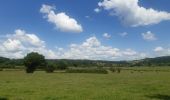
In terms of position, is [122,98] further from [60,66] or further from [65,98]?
[60,66]

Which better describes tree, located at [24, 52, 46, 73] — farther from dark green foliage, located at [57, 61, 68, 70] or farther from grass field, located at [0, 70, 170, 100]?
grass field, located at [0, 70, 170, 100]

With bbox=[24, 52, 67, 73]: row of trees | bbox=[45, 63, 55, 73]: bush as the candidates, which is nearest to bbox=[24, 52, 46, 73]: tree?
bbox=[24, 52, 67, 73]: row of trees

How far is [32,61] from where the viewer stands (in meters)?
116

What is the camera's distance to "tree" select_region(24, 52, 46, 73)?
116 meters

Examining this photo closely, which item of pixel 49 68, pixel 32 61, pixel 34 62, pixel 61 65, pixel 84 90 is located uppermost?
pixel 32 61

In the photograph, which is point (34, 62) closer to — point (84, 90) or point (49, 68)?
point (49, 68)

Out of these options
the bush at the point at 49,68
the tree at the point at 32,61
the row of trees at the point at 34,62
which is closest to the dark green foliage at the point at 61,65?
the bush at the point at 49,68

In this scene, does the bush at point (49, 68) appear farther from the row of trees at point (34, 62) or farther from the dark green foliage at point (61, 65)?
the dark green foliage at point (61, 65)

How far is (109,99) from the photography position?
27188mm

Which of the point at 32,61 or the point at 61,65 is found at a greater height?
the point at 32,61

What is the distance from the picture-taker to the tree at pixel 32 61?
381ft

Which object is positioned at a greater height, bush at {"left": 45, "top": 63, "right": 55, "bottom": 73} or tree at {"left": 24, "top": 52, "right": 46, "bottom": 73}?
tree at {"left": 24, "top": 52, "right": 46, "bottom": 73}

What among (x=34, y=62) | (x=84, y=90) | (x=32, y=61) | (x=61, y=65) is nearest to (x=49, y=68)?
(x=34, y=62)

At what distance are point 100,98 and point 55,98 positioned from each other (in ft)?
11.3
